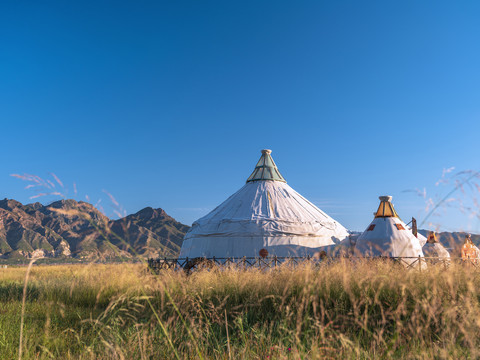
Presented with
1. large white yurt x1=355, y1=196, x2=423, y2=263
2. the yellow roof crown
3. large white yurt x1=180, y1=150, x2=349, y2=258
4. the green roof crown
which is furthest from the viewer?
the green roof crown

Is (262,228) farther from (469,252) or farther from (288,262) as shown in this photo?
(469,252)

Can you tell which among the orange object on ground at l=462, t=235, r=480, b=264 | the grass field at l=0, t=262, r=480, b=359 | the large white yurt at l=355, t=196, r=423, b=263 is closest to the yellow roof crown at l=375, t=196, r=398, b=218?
the large white yurt at l=355, t=196, r=423, b=263

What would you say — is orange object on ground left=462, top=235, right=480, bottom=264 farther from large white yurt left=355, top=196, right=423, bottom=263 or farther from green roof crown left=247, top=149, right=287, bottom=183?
green roof crown left=247, top=149, right=287, bottom=183

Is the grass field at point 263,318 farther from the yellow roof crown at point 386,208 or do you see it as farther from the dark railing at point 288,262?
the yellow roof crown at point 386,208

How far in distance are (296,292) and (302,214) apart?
14.3 meters

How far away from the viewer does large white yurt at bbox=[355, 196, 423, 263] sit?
47.9 ft

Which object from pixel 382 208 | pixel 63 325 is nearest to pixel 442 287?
pixel 63 325

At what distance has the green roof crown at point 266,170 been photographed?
73.7 feet

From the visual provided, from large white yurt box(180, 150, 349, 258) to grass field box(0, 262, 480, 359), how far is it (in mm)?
10465

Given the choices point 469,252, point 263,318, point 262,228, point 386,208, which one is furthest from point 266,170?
point 263,318

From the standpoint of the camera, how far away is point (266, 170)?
2267 centimetres

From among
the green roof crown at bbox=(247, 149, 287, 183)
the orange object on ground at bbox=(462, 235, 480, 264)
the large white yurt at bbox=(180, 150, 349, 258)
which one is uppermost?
the green roof crown at bbox=(247, 149, 287, 183)

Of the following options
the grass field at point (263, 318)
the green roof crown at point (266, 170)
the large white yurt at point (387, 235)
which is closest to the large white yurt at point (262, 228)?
the green roof crown at point (266, 170)

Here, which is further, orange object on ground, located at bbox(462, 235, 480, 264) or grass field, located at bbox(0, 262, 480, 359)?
Answer: orange object on ground, located at bbox(462, 235, 480, 264)
